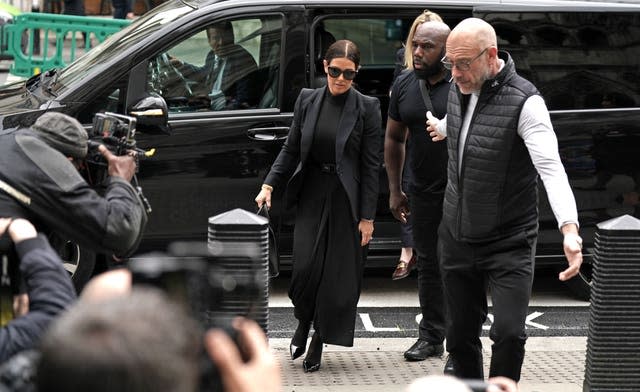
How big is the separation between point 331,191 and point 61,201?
266 cm

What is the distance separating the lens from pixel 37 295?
126 inches

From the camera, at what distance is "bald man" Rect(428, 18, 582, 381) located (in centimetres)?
539

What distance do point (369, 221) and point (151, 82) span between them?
190 cm

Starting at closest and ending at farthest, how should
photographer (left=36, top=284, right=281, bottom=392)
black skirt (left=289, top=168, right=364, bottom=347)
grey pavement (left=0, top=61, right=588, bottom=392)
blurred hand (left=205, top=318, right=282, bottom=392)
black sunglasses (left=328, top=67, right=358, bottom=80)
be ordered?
photographer (left=36, top=284, right=281, bottom=392) → blurred hand (left=205, top=318, right=282, bottom=392) → grey pavement (left=0, top=61, right=588, bottom=392) → black sunglasses (left=328, top=67, right=358, bottom=80) → black skirt (left=289, top=168, right=364, bottom=347)

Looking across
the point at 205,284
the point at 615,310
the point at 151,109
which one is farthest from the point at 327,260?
the point at 205,284

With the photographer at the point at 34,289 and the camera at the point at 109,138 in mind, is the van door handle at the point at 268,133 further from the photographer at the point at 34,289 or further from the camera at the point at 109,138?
the photographer at the point at 34,289

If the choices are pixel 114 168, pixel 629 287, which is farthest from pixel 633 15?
pixel 114 168

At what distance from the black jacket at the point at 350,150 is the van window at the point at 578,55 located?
1.70 metres

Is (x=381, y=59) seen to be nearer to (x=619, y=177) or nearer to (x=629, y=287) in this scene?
(x=619, y=177)

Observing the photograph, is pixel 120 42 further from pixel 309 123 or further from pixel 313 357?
pixel 313 357

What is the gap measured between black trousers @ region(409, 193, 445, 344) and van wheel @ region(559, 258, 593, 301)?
1.72 metres

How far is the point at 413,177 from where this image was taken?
6.89m

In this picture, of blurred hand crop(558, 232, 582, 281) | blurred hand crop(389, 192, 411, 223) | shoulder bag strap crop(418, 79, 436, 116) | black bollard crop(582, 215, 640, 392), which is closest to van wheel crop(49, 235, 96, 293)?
blurred hand crop(389, 192, 411, 223)

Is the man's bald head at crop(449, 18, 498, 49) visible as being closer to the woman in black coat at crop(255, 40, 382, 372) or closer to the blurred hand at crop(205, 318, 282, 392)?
the woman in black coat at crop(255, 40, 382, 372)
